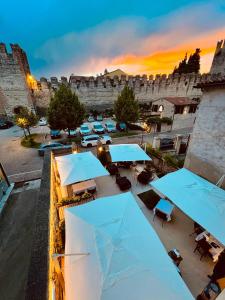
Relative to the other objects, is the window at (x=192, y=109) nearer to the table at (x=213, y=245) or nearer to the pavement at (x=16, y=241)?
the table at (x=213, y=245)

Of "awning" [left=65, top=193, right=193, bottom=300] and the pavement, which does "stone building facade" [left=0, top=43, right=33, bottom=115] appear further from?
"awning" [left=65, top=193, right=193, bottom=300]

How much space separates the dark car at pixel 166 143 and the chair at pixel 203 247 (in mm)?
9681

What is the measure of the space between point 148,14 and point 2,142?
24.5m

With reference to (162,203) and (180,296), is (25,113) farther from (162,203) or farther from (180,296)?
(180,296)

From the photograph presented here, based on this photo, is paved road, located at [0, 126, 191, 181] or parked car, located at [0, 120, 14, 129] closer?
paved road, located at [0, 126, 191, 181]

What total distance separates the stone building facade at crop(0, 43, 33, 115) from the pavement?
23.1m

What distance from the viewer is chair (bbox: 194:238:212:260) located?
15.6 ft

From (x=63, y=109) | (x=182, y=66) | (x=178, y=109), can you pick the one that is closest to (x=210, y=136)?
(x=178, y=109)

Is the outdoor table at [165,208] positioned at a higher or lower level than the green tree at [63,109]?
lower

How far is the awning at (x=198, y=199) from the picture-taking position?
436 cm

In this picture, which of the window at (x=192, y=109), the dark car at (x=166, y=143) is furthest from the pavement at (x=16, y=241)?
the window at (x=192, y=109)

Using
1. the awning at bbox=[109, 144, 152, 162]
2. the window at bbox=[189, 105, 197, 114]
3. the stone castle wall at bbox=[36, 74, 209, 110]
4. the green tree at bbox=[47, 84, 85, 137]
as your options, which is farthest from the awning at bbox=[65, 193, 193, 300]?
the stone castle wall at bbox=[36, 74, 209, 110]

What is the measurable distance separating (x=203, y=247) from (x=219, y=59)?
1341 inches

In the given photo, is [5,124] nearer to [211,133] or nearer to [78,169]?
[78,169]
